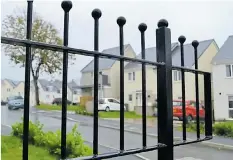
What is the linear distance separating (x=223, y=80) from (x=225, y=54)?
1037mm

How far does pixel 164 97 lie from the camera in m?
0.72

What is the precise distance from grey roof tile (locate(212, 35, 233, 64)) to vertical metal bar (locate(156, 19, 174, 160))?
386 inches

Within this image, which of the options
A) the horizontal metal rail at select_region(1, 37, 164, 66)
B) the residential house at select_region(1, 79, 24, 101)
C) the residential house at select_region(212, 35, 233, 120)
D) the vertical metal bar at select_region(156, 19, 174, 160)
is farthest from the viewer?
the residential house at select_region(212, 35, 233, 120)

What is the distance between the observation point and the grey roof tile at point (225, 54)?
987cm

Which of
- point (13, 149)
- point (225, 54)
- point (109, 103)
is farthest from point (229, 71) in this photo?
point (109, 103)

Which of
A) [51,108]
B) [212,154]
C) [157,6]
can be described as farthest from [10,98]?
[212,154]

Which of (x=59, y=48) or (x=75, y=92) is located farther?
(x=75, y=92)

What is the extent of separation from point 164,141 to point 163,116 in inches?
2.7

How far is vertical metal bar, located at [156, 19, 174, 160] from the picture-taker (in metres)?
0.71

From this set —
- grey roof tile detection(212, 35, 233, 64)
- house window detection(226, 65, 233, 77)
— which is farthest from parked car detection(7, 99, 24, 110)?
house window detection(226, 65, 233, 77)

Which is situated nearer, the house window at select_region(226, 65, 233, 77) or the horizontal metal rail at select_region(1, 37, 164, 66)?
the horizontal metal rail at select_region(1, 37, 164, 66)

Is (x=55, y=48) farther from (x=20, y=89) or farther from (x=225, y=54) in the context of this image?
(x=225, y=54)

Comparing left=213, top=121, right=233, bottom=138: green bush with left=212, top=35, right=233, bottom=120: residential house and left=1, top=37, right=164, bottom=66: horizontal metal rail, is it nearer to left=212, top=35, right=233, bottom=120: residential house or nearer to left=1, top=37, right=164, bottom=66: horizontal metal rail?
left=212, top=35, right=233, bottom=120: residential house

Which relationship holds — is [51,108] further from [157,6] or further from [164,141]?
[157,6]
